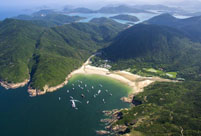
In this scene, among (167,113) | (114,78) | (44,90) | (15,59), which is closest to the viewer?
(167,113)

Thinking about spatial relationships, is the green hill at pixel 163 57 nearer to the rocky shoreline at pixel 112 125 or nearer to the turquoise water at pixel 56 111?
the turquoise water at pixel 56 111

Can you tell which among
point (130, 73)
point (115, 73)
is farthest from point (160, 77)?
point (115, 73)

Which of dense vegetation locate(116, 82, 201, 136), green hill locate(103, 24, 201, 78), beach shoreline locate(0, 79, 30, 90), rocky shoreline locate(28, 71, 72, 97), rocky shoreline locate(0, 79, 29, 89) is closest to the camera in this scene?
dense vegetation locate(116, 82, 201, 136)

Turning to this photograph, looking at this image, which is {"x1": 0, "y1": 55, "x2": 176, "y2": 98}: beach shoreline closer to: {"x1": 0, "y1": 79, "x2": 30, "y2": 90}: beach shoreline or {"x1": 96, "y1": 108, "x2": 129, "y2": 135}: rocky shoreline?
{"x1": 0, "y1": 79, "x2": 30, "y2": 90}: beach shoreline

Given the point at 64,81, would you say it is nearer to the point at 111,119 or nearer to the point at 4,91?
the point at 4,91

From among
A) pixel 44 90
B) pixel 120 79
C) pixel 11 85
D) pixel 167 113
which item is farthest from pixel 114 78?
pixel 11 85

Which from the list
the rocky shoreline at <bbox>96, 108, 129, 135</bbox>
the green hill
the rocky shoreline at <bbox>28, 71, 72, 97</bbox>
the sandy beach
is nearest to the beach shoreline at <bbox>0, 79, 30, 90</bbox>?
the rocky shoreline at <bbox>28, 71, 72, 97</bbox>

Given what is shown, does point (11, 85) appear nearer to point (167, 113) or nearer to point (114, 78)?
point (114, 78)
